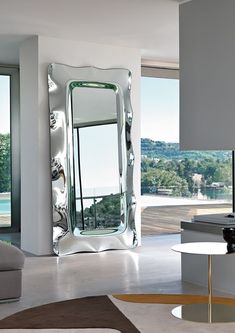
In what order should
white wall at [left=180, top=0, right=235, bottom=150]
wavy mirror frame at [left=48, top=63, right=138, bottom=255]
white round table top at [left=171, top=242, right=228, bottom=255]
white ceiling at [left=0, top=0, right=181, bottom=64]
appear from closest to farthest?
white round table top at [left=171, top=242, right=228, bottom=255]
white wall at [left=180, top=0, right=235, bottom=150]
white ceiling at [left=0, top=0, right=181, bottom=64]
wavy mirror frame at [left=48, top=63, right=138, bottom=255]

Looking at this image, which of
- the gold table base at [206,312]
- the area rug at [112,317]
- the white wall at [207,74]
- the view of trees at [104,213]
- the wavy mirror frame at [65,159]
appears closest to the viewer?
the area rug at [112,317]

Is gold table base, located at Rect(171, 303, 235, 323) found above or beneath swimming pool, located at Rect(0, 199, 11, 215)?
beneath

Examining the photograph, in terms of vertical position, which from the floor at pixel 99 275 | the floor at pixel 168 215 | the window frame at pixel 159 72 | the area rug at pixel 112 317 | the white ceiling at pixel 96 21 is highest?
the white ceiling at pixel 96 21

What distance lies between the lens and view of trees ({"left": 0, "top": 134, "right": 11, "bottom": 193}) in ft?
29.6

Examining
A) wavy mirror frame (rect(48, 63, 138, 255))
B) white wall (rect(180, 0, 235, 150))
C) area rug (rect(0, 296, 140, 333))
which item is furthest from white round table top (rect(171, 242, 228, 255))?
wavy mirror frame (rect(48, 63, 138, 255))

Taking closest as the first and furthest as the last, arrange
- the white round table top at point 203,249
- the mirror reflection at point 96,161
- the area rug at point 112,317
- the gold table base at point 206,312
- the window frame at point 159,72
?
the area rug at point 112,317
the gold table base at point 206,312
the white round table top at point 203,249
the mirror reflection at point 96,161
the window frame at point 159,72

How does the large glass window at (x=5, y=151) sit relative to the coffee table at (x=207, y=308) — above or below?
above

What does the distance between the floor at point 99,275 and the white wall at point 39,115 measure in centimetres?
54

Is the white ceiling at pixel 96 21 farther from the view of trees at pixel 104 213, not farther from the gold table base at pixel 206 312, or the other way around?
the gold table base at pixel 206 312

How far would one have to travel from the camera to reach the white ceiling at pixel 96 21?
570 centimetres

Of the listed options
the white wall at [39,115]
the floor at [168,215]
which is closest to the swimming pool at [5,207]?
the white wall at [39,115]

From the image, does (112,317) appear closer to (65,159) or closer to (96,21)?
(65,159)

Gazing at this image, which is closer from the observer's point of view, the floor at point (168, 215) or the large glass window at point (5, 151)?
the floor at point (168, 215)

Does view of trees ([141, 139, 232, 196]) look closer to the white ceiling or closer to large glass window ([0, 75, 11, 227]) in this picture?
the white ceiling
